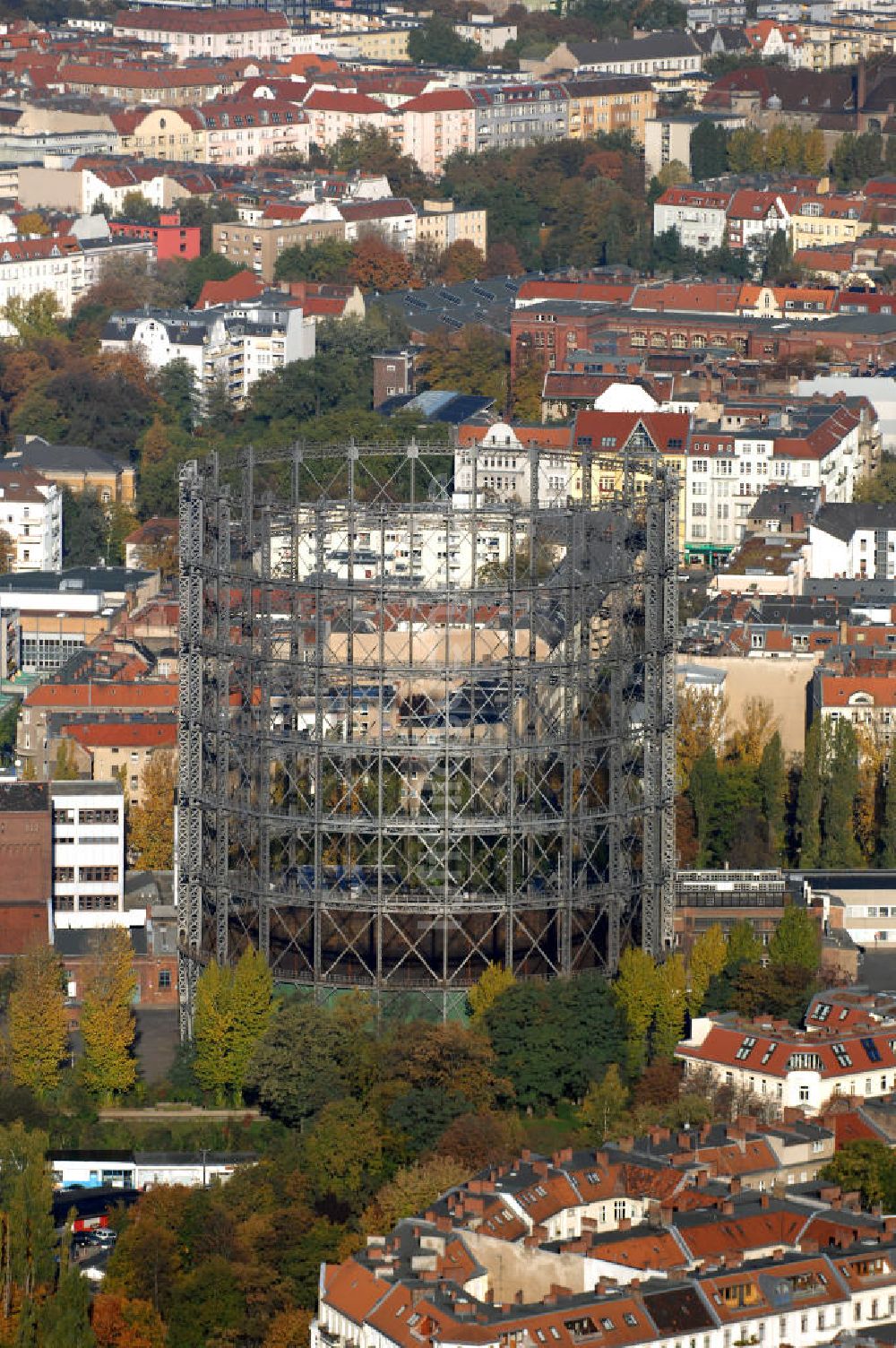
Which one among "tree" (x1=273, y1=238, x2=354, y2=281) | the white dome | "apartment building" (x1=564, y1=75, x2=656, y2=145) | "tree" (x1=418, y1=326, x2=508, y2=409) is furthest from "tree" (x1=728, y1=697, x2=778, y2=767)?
"apartment building" (x1=564, y1=75, x2=656, y2=145)

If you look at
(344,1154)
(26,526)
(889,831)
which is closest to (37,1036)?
(344,1154)

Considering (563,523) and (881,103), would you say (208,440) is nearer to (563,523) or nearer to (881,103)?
(563,523)

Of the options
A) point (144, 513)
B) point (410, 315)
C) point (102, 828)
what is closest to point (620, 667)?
point (102, 828)

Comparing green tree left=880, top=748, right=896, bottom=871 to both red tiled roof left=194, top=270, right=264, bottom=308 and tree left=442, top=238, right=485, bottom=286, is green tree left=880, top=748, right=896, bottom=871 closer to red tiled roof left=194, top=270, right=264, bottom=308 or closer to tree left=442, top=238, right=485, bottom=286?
red tiled roof left=194, top=270, right=264, bottom=308

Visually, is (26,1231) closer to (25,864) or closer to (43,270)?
(25,864)

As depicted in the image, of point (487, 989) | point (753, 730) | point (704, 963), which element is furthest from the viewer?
point (753, 730)
